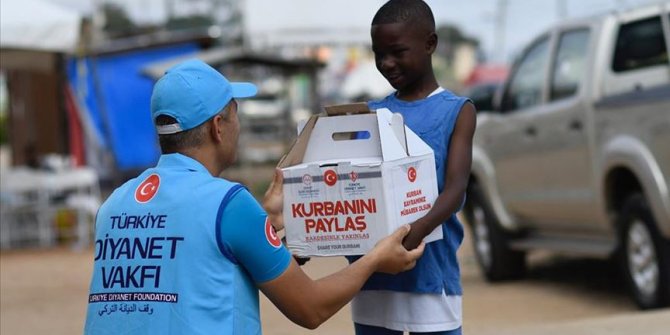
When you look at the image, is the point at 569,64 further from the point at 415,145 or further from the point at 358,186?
the point at 358,186

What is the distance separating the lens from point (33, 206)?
1402 centimetres

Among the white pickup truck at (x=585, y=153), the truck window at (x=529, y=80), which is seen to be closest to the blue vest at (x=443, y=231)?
the white pickup truck at (x=585, y=153)

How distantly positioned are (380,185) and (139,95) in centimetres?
1601

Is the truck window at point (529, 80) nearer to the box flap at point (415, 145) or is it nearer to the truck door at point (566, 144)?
the truck door at point (566, 144)

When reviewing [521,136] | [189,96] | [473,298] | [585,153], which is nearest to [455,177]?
[189,96]

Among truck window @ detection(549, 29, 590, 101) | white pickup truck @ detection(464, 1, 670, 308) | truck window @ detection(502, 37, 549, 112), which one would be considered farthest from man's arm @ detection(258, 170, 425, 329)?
truck window @ detection(502, 37, 549, 112)

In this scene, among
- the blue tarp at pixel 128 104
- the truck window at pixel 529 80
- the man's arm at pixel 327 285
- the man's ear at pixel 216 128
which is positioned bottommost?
the blue tarp at pixel 128 104

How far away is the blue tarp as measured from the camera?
18.3 metres

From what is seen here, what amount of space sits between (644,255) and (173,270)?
227 inches

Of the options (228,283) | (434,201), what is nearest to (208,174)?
(228,283)

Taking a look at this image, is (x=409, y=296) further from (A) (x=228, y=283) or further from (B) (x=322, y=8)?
(B) (x=322, y=8)

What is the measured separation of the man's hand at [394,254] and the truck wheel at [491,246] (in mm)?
6934

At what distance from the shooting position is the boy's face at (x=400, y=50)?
3.52m

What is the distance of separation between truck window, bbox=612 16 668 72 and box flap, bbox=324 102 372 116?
5455 mm
